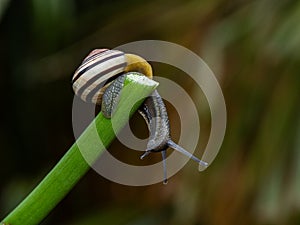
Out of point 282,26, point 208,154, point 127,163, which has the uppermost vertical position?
point 282,26

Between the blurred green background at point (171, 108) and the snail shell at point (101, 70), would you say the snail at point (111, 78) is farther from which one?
the blurred green background at point (171, 108)

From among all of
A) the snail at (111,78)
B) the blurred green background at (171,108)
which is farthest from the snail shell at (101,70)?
the blurred green background at (171,108)

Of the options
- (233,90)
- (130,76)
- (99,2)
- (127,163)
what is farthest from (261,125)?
(130,76)

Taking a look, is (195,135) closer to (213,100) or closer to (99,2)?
(213,100)

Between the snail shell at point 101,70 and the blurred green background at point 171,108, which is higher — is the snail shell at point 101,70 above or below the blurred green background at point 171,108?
above

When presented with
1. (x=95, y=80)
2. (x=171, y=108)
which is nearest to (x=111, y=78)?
(x=95, y=80)

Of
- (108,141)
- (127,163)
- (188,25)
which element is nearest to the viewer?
(108,141)

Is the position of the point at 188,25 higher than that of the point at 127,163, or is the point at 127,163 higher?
the point at 188,25

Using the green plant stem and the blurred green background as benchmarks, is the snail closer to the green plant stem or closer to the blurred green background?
the green plant stem

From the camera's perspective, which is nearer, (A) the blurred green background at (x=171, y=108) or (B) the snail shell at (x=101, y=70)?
(B) the snail shell at (x=101, y=70)
